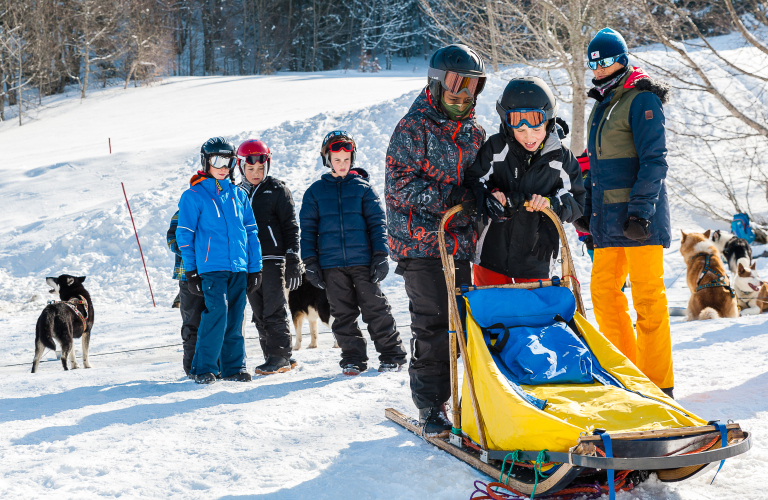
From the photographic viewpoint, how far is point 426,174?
3.30m

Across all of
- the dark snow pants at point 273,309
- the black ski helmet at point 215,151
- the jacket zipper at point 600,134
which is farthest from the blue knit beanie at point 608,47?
the dark snow pants at point 273,309

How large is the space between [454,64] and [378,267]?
2083 mm

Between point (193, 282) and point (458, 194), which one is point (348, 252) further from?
point (458, 194)

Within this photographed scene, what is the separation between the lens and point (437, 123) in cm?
330

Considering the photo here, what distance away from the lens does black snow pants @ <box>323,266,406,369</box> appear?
16.6ft

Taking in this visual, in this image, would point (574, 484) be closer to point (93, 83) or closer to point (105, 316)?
point (105, 316)

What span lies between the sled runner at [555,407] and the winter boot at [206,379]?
2.08 metres

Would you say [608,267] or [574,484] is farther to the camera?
[608,267]

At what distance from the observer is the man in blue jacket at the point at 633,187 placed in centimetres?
356

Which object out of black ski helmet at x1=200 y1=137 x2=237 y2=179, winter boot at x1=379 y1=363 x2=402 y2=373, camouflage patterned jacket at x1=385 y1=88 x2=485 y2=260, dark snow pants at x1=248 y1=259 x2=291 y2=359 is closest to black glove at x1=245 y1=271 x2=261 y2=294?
dark snow pants at x1=248 y1=259 x2=291 y2=359

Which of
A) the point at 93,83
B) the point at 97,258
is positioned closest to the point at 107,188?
the point at 97,258

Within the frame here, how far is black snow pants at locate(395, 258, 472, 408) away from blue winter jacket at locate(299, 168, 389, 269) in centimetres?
169

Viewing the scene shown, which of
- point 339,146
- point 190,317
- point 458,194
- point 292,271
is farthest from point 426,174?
point 190,317

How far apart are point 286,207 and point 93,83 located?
34129 mm
